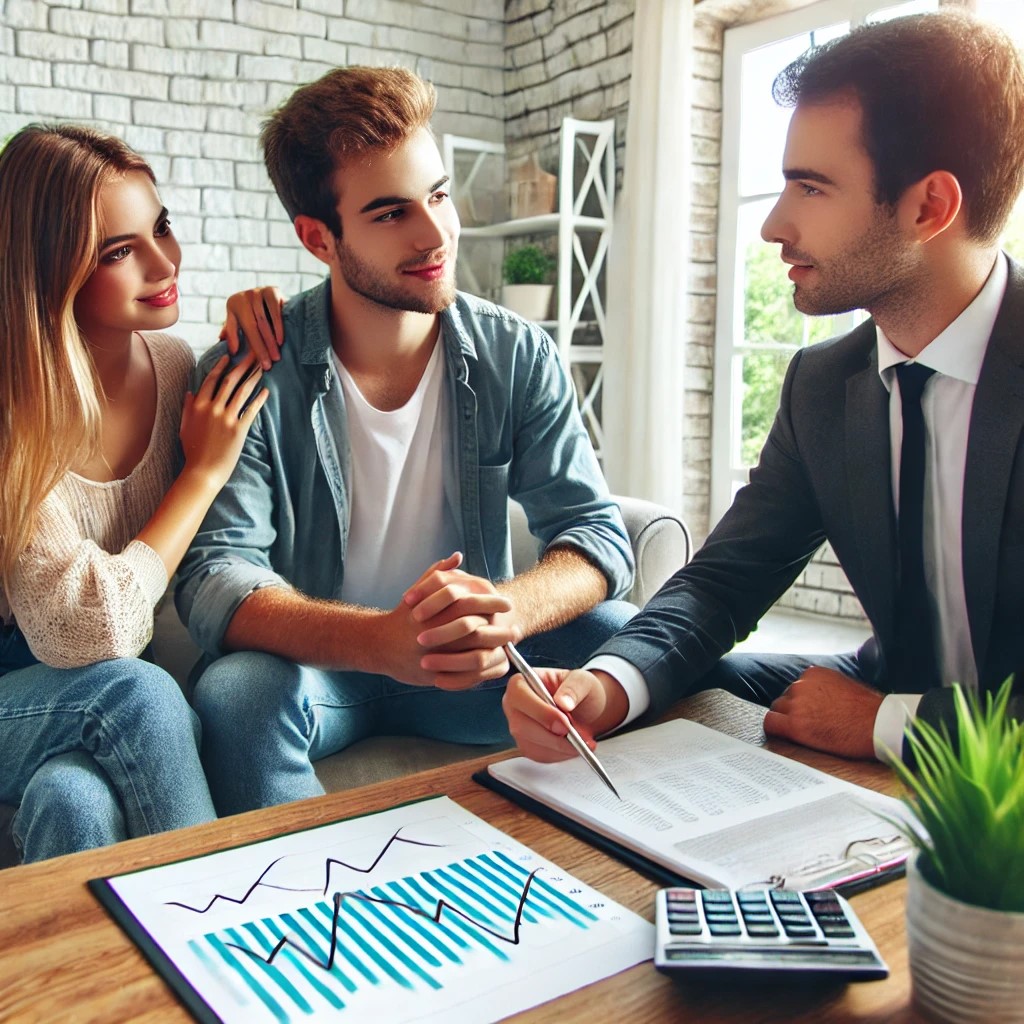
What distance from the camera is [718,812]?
897 millimetres

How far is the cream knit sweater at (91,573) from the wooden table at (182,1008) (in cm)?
54

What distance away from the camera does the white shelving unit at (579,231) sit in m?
4.09

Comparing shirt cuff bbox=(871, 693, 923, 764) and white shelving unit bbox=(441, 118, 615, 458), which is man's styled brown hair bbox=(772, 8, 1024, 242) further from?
white shelving unit bbox=(441, 118, 615, 458)

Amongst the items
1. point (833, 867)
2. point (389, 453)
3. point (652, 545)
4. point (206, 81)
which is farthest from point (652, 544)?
point (206, 81)

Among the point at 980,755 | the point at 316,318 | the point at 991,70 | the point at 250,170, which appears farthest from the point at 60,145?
the point at 250,170

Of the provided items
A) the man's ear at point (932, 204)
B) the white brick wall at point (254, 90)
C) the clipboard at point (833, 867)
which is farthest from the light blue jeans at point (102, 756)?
the white brick wall at point (254, 90)

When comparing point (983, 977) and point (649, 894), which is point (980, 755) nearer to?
point (983, 977)

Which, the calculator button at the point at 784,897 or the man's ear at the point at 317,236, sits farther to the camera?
the man's ear at the point at 317,236

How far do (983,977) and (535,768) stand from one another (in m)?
0.49

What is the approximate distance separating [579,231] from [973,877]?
391 centimetres

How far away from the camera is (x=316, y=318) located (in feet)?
5.82

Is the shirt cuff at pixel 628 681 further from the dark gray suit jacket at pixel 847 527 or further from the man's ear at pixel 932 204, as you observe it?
the man's ear at pixel 932 204

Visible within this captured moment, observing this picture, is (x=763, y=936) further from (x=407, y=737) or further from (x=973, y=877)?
(x=407, y=737)

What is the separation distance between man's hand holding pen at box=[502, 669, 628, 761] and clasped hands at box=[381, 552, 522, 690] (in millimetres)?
148
